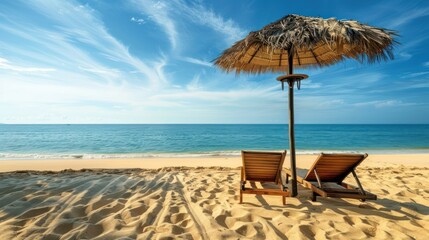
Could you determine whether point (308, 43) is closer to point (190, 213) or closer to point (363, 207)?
point (363, 207)

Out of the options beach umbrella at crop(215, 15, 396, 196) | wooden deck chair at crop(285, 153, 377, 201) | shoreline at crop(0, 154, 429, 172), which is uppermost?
beach umbrella at crop(215, 15, 396, 196)

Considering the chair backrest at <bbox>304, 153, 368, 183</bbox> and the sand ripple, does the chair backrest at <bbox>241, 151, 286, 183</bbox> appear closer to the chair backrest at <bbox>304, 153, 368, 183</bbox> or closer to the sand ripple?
the sand ripple

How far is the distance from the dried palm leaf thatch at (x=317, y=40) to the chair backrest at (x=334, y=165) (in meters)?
1.70

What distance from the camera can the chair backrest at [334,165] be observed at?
3.85m

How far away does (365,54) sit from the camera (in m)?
4.02

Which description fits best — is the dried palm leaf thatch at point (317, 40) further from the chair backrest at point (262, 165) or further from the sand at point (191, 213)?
the sand at point (191, 213)

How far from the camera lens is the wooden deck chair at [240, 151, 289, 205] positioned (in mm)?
3678

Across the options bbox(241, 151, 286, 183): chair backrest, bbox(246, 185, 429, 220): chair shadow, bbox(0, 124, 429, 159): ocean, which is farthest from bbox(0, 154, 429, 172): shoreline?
bbox(246, 185, 429, 220): chair shadow

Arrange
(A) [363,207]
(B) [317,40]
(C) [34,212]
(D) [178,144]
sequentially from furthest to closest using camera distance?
(D) [178,144], (A) [363,207], (B) [317,40], (C) [34,212]

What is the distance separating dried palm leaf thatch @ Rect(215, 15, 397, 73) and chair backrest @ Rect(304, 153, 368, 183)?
1702 millimetres

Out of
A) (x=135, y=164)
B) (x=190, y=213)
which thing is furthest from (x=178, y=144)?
(x=190, y=213)

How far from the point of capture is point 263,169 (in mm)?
4145

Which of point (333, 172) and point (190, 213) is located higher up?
point (333, 172)

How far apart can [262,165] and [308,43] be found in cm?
215
